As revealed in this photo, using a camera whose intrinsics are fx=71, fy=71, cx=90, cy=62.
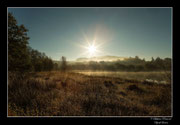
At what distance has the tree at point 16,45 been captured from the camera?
6.10 meters

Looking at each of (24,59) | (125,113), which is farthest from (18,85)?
(24,59)

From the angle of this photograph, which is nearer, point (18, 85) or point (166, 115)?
point (166, 115)

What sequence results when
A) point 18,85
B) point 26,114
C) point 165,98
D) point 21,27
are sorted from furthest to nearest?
point 21,27 < point 18,85 < point 165,98 < point 26,114

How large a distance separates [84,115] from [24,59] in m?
9.56

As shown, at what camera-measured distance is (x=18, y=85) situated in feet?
11.5

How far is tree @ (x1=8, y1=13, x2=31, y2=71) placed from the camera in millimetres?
6100

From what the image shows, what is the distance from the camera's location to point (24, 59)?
8031mm

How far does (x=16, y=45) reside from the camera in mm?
6859

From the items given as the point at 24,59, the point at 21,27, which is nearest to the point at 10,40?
the point at 21,27

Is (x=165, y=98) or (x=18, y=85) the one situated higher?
(x=18, y=85)
